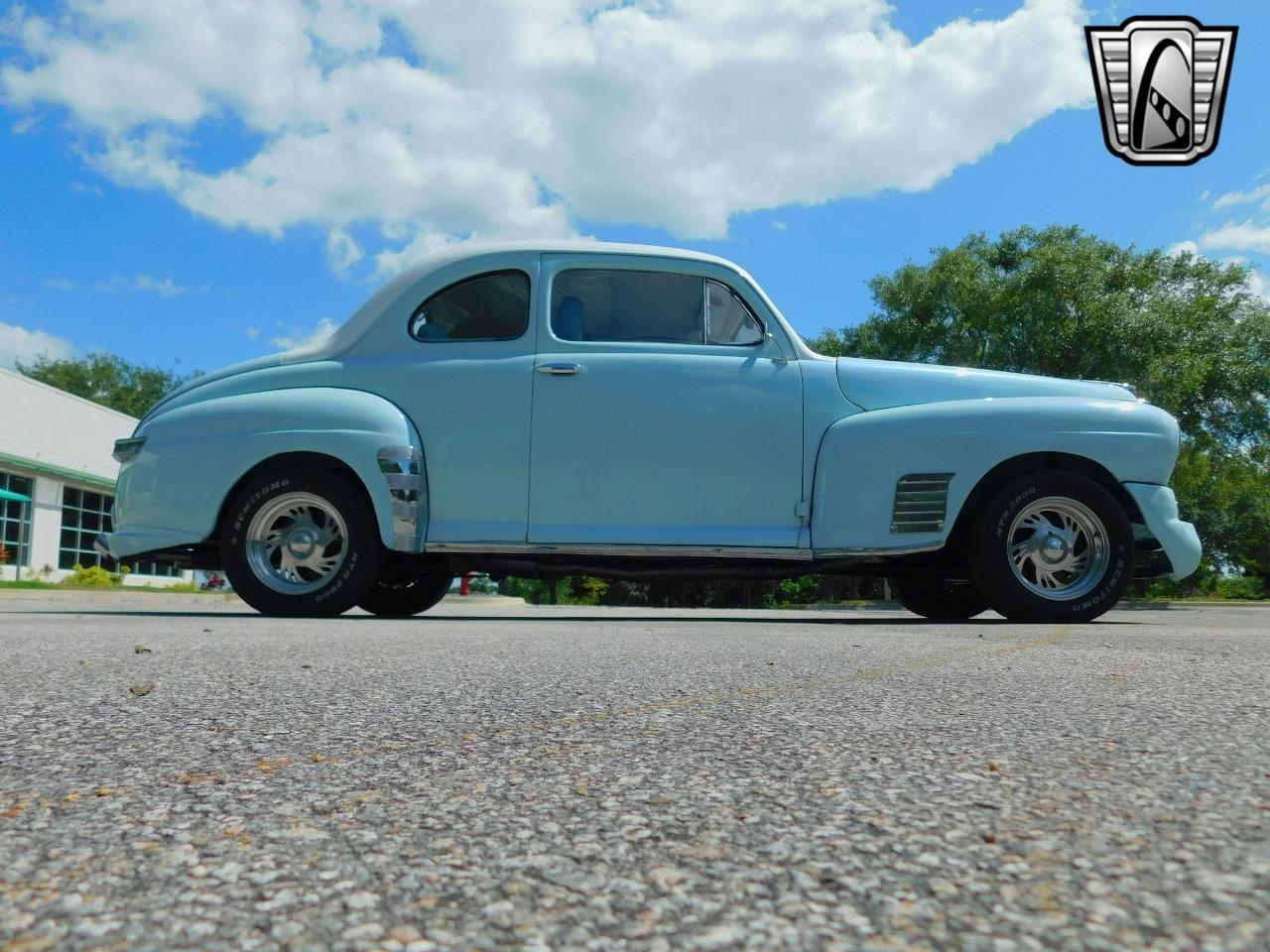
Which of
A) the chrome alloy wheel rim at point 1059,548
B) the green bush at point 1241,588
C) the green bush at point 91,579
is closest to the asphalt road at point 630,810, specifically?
the chrome alloy wheel rim at point 1059,548

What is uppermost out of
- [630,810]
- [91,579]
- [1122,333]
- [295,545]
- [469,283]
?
[1122,333]

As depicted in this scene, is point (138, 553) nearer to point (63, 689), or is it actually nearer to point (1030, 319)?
point (63, 689)

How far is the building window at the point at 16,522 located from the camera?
891 inches

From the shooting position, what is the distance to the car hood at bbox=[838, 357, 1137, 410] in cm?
568

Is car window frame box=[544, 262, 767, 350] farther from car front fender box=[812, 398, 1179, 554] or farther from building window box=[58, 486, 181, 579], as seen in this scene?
building window box=[58, 486, 181, 579]

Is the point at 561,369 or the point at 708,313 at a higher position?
the point at 708,313

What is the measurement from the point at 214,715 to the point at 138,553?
13.2 ft

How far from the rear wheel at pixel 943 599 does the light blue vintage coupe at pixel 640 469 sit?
1035mm

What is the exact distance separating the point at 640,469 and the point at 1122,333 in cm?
2098

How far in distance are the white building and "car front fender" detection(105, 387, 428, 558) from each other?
1838cm

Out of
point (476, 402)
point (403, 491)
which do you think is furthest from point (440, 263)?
point (403, 491)

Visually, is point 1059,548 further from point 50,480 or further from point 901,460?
point 50,480

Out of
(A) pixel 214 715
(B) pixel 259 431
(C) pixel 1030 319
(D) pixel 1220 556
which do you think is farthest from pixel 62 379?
(A) pixel 214 715

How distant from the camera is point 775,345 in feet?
18.8
